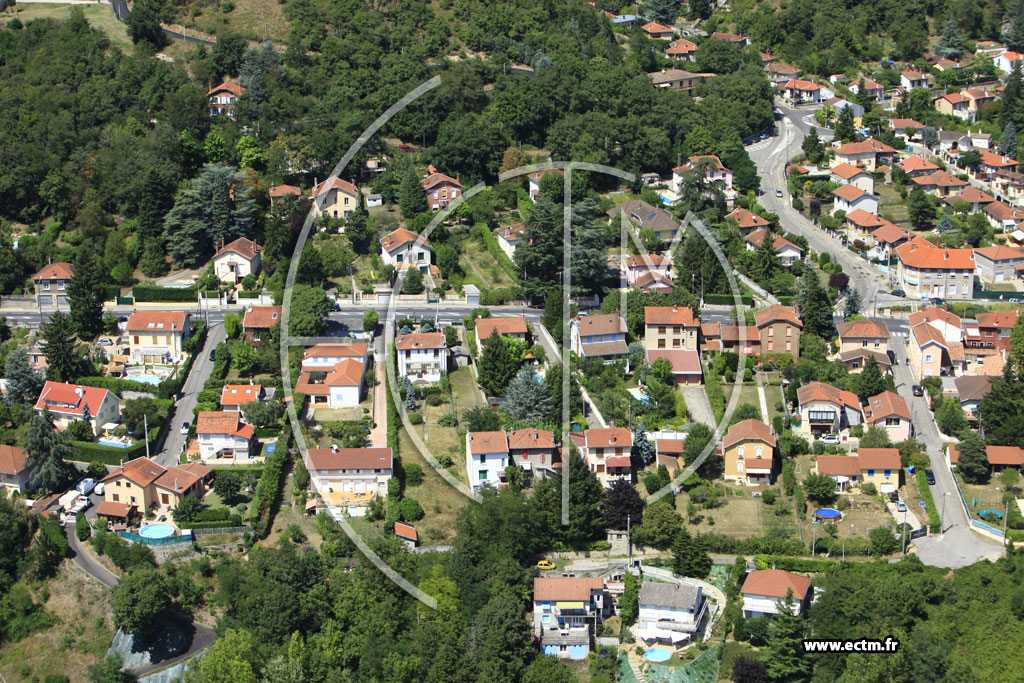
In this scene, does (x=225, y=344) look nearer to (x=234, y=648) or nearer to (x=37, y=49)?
(x=234, y=648)

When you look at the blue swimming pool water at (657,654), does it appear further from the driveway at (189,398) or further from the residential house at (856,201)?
the residential house at (856,201)

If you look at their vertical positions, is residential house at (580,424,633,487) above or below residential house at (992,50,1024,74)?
above

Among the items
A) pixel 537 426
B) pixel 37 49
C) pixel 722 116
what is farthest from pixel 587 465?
pixel 37 49

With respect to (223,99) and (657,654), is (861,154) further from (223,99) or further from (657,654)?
(657,654)

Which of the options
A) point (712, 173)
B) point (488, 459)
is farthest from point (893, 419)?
point (712, 173)

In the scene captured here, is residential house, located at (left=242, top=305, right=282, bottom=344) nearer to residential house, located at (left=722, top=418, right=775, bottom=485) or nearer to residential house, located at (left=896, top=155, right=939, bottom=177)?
residential house, located at (left=722, top=418, right=775, bottom=485)

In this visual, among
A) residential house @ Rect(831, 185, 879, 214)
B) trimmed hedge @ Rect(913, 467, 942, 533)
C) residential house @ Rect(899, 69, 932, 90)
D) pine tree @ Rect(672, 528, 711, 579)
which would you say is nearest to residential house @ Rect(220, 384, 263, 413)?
pine tree @ Rect(672, 528, 711, 579)
